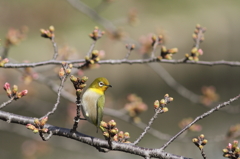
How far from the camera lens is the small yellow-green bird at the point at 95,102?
233 centimetres

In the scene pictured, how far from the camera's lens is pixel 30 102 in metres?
5.04

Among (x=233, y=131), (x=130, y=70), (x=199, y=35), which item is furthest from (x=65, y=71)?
(x=130, y=70)

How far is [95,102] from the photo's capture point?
2.39m

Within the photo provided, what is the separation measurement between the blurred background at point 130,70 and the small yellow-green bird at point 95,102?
116 cm

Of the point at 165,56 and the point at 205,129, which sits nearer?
the point at 165,56

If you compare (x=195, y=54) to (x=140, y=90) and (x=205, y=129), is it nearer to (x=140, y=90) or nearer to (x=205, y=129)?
(x=205, y=129)

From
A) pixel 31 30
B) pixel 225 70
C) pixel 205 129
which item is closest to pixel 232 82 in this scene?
pixel 225 70

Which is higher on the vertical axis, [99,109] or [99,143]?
[99,109]

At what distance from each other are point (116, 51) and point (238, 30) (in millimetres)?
3604

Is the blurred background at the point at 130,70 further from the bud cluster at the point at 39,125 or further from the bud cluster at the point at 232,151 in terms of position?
the bud cluster at the point at 232,151

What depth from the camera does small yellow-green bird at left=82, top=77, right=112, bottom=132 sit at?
2330mm

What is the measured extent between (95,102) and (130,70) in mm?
6750

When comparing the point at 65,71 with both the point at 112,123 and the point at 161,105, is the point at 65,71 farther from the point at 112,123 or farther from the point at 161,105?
the point at 161,105

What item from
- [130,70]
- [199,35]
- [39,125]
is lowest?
[39,125]
